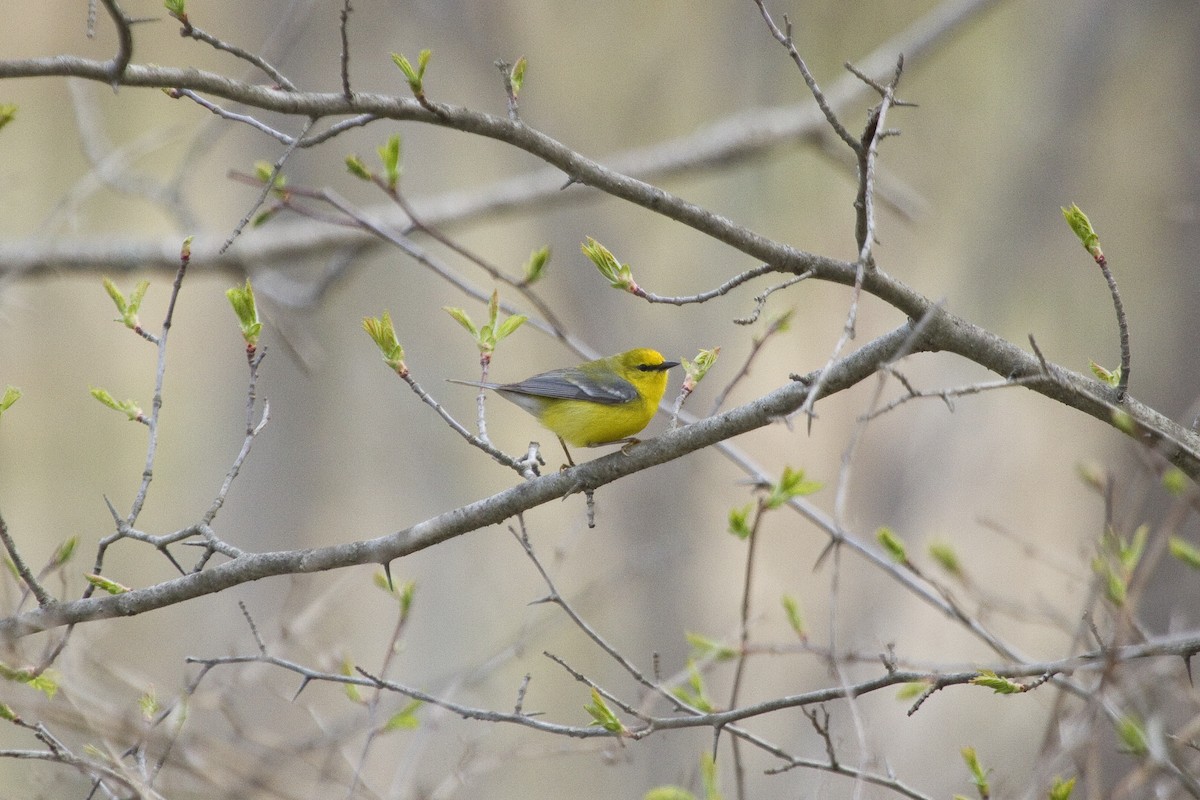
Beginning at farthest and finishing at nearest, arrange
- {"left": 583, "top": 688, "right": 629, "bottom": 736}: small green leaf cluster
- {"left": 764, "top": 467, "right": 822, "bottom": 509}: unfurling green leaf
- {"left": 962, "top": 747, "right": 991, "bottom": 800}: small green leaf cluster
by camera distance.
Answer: {"left": 764, "top": 467, "right": 822, "bottom": 509}: unfurling green leaf, {"left": 583, "top": 688, "right": 629, "bottom": 736}: small green leaf cluster, {"left": 962, "top": 747, "right": 991, "bottom": 800}: small green leaf cluster

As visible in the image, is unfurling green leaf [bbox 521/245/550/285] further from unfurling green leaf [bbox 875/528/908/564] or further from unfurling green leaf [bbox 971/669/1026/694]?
unfurling green leaf [bbox 971/669/1026/694]

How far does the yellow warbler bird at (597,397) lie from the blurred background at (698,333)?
4098 mm

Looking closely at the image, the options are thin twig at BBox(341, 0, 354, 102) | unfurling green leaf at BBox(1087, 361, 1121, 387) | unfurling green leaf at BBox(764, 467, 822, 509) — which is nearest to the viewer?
thin twig at BBox(341, 0, 354, 102)

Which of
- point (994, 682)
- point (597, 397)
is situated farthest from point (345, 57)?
point (597, 397)

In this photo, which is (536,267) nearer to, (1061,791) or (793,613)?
(793,613)

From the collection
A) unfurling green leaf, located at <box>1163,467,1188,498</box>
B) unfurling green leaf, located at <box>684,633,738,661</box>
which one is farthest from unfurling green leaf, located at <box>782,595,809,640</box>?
unfurling green leaf, located at <box>1163,467,1188,498</box>

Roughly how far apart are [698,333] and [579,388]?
5543mm

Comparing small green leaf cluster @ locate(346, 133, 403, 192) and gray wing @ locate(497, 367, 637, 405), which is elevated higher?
small green leaf cluster @ locate(346, 133, 403, 192)

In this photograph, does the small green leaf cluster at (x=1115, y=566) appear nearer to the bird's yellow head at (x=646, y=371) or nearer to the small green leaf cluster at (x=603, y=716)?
the small green leaf cluster at (x=603, y=716)

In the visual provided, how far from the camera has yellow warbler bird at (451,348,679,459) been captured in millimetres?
4383

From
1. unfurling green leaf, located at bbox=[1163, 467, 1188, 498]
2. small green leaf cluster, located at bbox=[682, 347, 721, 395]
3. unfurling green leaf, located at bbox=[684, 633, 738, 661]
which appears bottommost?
unfurling green leaf, located at bbox=[1163, 467, 1188, 498]

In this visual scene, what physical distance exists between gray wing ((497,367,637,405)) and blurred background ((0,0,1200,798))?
13.8 feet

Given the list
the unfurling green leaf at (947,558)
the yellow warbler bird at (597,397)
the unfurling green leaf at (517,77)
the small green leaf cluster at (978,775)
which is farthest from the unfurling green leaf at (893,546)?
the unfurling green leaf at (517,77)

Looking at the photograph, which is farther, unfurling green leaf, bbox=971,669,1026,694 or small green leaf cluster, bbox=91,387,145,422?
small green leaf cluster, bbox=91,387,145,422
